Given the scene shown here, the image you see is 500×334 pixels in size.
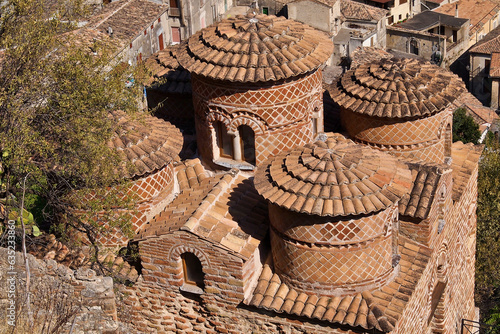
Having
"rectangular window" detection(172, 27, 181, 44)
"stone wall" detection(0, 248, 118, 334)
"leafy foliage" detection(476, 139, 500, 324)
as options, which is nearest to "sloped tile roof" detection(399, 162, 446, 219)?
"stone wall" detection(0, 248, 118, 334)

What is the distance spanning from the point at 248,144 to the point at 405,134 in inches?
146

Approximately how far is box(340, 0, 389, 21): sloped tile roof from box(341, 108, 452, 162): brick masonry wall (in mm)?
35065

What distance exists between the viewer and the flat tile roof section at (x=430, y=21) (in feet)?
182

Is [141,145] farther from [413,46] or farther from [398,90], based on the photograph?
[413,46]

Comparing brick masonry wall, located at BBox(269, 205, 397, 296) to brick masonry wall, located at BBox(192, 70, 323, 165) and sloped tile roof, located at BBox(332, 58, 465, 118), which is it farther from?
sloped tile roof, located at BBox(332, 58, 465, 118)

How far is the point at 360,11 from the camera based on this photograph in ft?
169

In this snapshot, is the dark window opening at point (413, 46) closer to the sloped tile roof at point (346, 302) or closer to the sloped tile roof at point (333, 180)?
the sloped tile roof at point (333, 180)

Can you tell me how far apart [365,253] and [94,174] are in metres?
5.70

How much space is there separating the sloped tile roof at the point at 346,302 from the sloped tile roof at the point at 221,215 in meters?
0.90

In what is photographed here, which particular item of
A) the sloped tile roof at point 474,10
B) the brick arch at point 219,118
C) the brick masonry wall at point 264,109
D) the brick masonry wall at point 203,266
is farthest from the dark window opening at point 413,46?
the brick masonry wall at point 203,266

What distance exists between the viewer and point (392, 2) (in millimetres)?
56625

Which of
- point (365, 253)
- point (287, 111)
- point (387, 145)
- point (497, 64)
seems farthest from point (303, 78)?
point (497, 64)

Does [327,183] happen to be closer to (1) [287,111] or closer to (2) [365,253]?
(2) [365,253]

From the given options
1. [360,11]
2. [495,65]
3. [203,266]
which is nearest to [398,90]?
[203,266]
